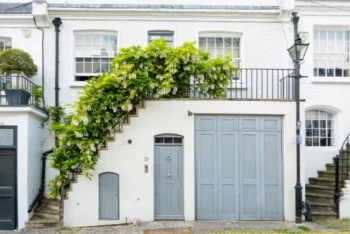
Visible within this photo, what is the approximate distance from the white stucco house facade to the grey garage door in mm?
30

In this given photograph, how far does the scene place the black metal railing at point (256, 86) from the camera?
11352 millimetres

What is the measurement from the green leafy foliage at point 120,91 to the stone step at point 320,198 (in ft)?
15.4

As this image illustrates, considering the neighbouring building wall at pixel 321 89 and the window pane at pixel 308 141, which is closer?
the neighbouring building wall at pixel 321 89

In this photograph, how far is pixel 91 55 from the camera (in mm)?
12852

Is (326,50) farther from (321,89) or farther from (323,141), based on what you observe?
(323,141)

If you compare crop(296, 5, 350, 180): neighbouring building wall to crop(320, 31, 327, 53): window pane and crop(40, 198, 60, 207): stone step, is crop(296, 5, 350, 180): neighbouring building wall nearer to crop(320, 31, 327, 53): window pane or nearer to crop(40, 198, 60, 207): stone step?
crop(320, 31, 327, 53): window pane

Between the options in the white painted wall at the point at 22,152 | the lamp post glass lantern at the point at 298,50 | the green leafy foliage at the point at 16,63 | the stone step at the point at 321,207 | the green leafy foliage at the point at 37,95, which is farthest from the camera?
the green leafy foliage at the point at 37,95

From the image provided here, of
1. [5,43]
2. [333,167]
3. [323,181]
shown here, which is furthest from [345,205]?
[5,43]

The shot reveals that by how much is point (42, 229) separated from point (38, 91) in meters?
4.40

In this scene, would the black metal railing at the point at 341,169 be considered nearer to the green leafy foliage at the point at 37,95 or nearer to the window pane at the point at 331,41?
the window pane at the point at 331,41

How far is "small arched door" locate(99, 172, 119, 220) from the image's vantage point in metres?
10.7

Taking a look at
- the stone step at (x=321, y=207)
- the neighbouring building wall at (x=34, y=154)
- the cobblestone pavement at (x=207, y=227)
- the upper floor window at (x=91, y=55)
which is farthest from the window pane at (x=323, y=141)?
the neighbouring building wall at (x=34, y=154)

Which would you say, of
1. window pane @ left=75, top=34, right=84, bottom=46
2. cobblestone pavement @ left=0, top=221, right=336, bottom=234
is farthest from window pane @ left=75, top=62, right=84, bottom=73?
cobblestone pavement @ left=0, top=221, right=336, bottom=234

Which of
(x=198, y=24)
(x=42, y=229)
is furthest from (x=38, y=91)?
(x=198, y=24)
